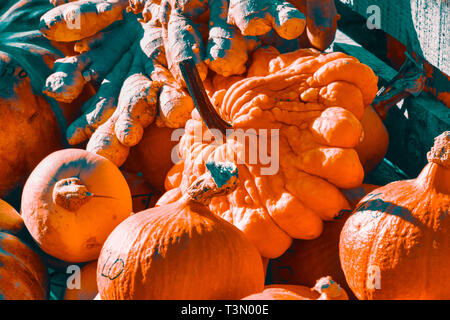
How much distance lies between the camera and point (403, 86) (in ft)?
5.24

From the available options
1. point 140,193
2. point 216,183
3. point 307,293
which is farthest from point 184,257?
point 140,193

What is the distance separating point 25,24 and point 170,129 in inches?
36.2

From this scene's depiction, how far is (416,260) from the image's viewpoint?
101cm

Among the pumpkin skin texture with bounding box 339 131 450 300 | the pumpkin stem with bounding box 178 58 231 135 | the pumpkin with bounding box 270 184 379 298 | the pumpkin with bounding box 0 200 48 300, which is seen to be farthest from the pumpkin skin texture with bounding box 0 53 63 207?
the pumpkin skin texture with bounding box 339 131 450 300

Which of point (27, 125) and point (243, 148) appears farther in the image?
point (27, 125)

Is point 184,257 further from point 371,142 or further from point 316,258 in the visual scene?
point 371,142

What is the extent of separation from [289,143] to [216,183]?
34cm

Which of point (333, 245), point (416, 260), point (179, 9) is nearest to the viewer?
point (416, 260)

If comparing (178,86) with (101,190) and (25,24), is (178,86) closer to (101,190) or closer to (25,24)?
(101,190)

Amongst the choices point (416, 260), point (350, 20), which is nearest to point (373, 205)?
point (416, 260)

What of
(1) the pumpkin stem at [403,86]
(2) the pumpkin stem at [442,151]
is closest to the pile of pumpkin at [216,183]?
(2) the pumpkin stem at [442,151]

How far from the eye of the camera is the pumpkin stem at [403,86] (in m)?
1.58

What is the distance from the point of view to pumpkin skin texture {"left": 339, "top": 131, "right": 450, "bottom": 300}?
3.29 ft

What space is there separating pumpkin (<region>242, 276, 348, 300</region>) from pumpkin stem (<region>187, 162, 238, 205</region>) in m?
0.22
